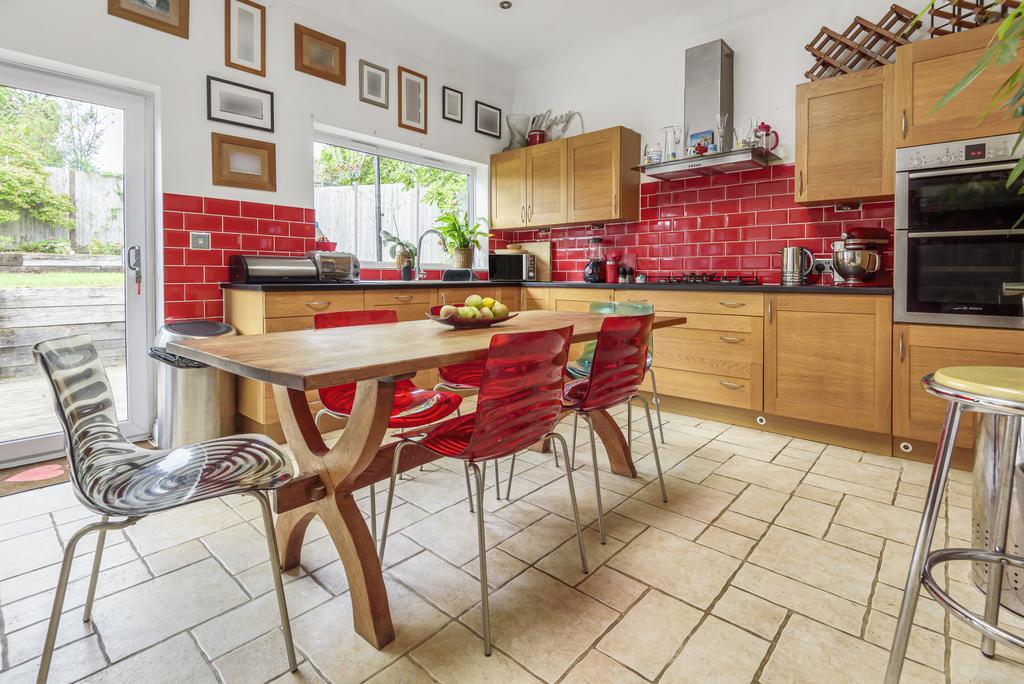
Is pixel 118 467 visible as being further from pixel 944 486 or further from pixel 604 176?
pixel 604 176

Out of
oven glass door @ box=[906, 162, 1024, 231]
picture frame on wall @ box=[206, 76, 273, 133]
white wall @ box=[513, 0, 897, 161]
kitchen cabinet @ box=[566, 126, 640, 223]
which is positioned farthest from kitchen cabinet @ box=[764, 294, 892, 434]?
picture frame on wall @ box=[206, 76, 273, 133]

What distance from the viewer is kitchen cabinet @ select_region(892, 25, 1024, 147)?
260 centimetres

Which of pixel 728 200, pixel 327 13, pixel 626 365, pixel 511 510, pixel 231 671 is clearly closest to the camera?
pixel 231 671

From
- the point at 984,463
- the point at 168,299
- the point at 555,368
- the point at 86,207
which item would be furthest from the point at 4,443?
the point at 984,463

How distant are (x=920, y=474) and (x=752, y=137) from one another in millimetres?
2371

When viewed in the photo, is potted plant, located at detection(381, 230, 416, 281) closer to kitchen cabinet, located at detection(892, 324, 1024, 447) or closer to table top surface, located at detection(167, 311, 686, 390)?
table top surface, located at detection(167, 311, 686, 390)

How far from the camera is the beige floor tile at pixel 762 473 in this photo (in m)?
2.56

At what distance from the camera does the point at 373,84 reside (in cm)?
410

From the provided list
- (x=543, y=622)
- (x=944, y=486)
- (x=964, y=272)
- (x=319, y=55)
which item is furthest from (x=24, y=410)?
(x=964, y=272)

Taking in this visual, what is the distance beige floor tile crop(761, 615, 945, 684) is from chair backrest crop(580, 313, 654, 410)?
3.03 feet

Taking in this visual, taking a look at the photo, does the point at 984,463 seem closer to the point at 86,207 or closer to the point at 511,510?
the point at 511,510

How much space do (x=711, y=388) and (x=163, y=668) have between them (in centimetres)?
316

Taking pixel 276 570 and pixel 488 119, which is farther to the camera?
pixel 488 119

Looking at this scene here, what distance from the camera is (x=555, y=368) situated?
164 centimetres
